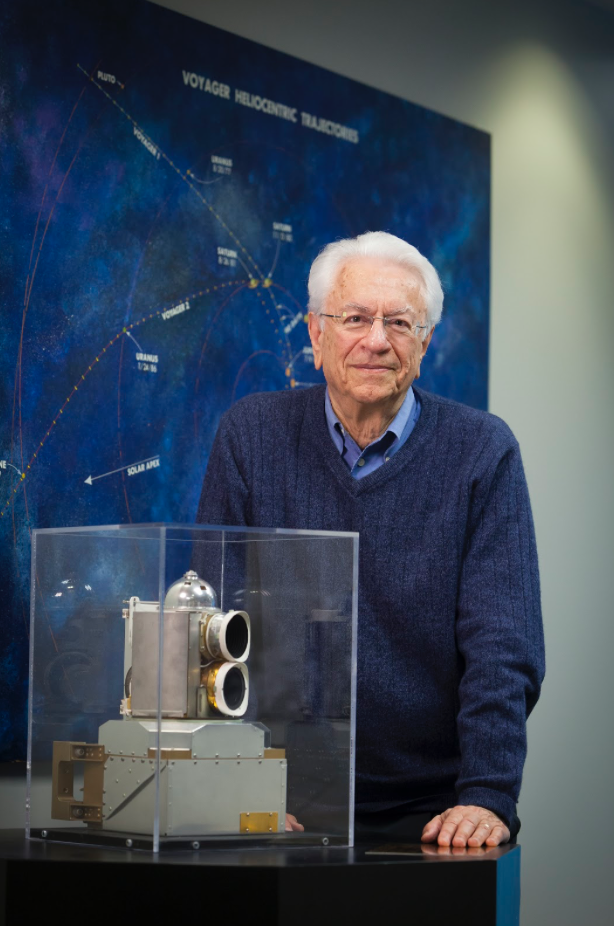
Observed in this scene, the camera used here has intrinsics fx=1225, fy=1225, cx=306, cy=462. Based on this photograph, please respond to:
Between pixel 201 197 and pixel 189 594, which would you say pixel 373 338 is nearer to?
pixel 189 594

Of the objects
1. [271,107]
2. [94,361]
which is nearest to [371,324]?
[94,361]

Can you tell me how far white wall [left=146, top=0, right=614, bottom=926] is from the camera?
3.60m

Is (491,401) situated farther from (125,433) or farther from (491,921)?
(491,921)

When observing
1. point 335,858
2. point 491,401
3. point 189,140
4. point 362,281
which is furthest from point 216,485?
point 491,401

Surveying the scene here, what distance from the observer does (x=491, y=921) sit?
1502 mm

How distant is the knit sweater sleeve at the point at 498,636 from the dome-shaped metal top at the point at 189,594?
544mm

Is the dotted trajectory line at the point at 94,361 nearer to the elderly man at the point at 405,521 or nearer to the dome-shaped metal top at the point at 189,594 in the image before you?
the elderly man at the point at 405,521

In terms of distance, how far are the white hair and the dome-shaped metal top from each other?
0.77 meters

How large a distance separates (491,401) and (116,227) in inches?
55.3

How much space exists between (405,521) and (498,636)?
0.25 m

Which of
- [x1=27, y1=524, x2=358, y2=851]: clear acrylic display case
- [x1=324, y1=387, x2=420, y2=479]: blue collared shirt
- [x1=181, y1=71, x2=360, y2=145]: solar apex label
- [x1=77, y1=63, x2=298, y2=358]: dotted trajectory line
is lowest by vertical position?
[x1=27, y1=524, x2=358, y2=851]: clear acrylic display case

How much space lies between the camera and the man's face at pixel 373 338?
2066 millimetres

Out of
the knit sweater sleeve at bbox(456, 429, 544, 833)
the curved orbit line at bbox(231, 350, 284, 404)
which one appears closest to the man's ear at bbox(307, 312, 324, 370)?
the knit sweater sleeve at bbox(456, 429, 544, 833)

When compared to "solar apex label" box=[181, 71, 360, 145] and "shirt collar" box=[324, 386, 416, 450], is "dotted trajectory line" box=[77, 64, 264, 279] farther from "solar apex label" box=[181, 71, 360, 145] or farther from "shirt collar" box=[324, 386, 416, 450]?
"shirt collar" box=[324, 386, 416, 450]
